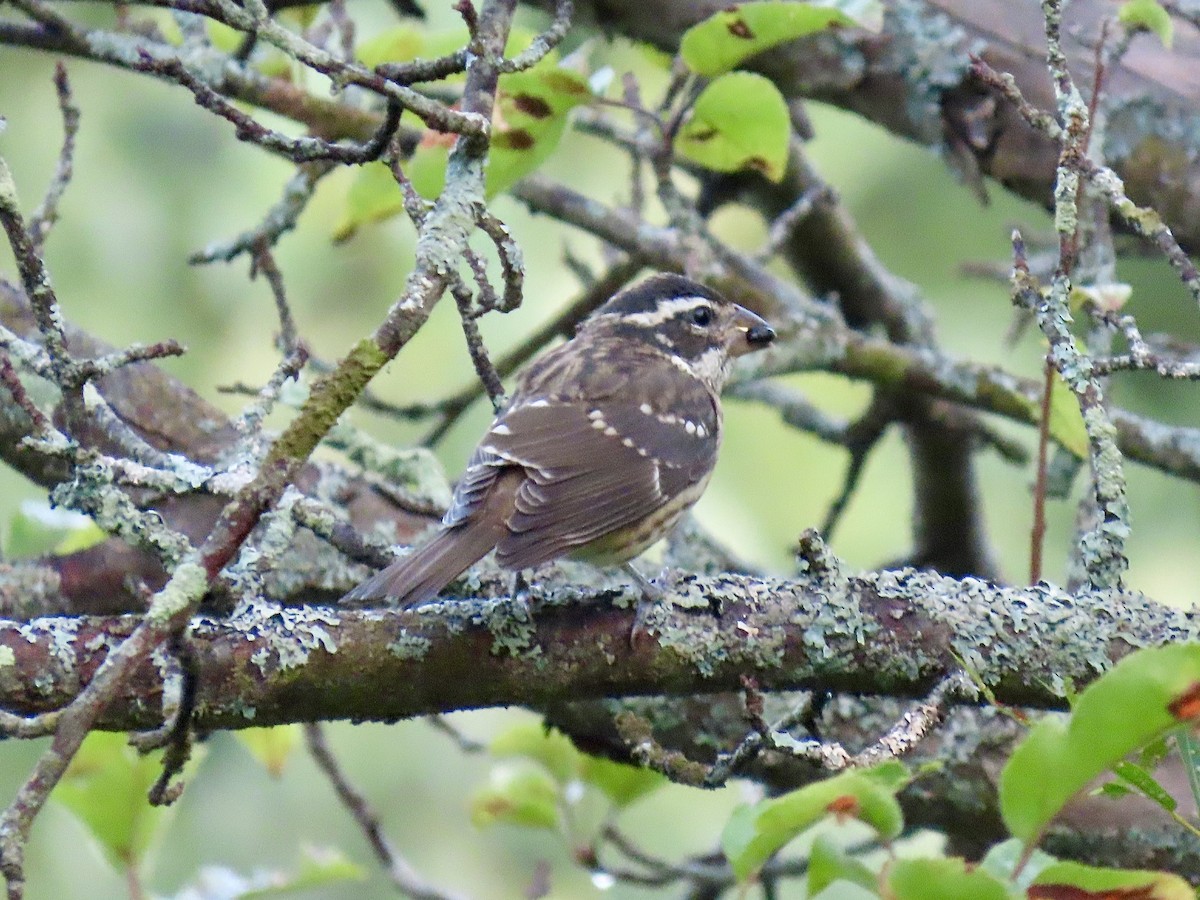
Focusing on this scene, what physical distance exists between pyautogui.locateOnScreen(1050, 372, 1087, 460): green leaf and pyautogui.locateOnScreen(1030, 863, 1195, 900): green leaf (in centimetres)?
232

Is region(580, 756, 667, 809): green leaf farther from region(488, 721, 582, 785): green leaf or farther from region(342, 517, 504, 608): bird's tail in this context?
region(342, 517, 504, 608): bird's tail

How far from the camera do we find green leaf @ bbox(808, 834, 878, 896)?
170cm

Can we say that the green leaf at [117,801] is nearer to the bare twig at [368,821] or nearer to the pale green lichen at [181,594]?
the bare twig at [368,821]

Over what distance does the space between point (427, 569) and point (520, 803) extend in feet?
4.87

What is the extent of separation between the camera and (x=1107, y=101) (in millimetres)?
4672

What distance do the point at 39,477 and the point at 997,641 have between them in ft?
9.10

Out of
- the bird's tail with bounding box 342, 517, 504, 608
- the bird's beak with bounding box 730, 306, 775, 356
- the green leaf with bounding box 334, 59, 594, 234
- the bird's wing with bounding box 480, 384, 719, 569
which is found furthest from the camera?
the bird's beak with bounding box 730, 306, 775, 356

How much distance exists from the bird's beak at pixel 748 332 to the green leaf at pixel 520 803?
5.28 ft

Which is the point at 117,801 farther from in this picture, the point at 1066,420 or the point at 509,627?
the point at 1066,420

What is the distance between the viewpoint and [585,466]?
4027mm

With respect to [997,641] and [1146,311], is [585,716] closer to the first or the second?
[997,641]

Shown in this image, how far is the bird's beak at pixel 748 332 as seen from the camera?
190 inches

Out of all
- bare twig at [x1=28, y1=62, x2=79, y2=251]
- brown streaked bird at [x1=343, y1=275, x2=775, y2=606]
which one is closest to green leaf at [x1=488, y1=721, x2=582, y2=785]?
brown streaked bird at [x1=343, y1=275, x2=775, y2=606]

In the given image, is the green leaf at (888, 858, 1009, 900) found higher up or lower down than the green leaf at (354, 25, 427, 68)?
higher up
